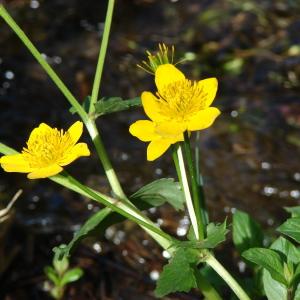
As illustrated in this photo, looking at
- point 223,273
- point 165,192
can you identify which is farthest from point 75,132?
point 223,273

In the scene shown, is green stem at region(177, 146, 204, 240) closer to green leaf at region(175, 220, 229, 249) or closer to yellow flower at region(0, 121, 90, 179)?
green leaf at region(175, 220, 229, 249)

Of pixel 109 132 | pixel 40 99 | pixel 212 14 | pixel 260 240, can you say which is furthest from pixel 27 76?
pixel 260 240

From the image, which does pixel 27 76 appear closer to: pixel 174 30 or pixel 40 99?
pixel 40 99

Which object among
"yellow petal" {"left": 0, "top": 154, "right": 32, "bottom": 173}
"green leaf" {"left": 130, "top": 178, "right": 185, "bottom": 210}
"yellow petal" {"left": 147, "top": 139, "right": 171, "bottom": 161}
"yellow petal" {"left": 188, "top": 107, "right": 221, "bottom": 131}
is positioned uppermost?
"yellow petal" {"left": 188, "top": 107, "right": 221, "bottom": 131}

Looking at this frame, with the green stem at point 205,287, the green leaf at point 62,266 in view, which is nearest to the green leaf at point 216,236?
the green stem at point 205,287

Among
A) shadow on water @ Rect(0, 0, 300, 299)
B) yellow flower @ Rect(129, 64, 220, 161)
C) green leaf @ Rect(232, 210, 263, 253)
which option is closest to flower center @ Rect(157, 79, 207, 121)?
yellow flower @ Rect(129, 64, 220, 161)

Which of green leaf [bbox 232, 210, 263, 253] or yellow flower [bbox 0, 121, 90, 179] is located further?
green leaf [bbox 232, 210, 263, 253]

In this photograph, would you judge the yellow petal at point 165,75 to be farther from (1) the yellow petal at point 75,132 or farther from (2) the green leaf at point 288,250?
(2) the green leaf at point 288,250

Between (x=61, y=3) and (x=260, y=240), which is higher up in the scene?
(x=260, y=240)
